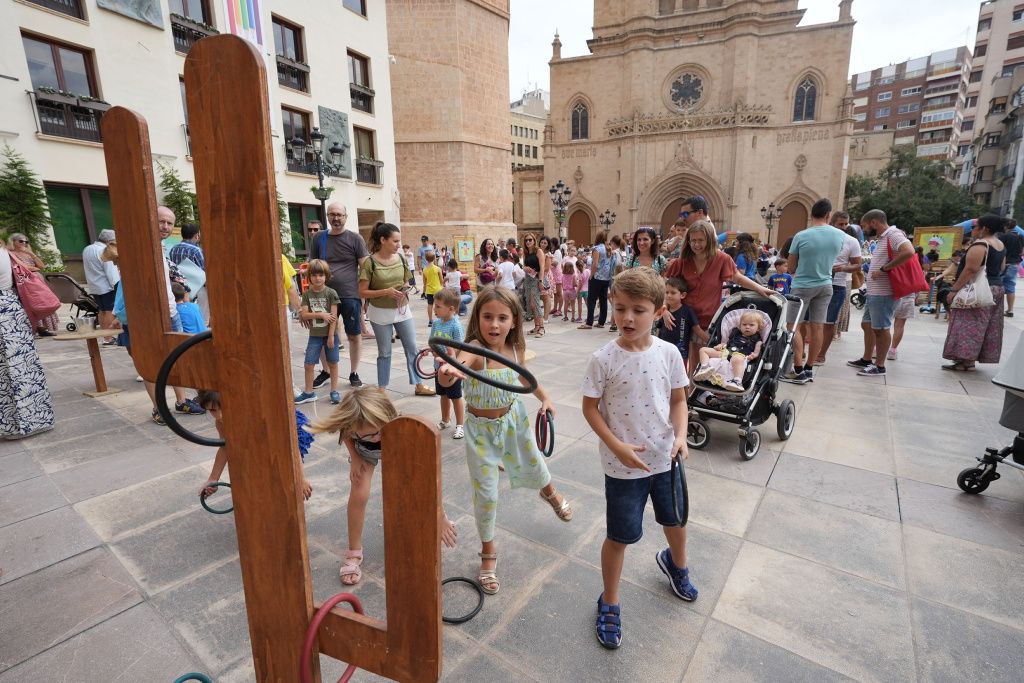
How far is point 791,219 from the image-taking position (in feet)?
113

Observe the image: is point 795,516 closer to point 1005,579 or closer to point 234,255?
point 1005,579

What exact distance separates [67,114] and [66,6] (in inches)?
103

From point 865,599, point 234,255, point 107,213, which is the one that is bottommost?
point 865,599

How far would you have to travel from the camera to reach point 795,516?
3006mm

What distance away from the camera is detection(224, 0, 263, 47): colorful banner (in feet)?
14.0

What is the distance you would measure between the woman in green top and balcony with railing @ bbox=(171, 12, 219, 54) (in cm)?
1380

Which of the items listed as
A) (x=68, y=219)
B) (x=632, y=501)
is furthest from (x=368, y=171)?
(x=632, y=501)

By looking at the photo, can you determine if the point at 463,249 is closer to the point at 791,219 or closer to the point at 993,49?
the point at 791,219

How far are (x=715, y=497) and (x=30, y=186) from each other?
1563 centimetres

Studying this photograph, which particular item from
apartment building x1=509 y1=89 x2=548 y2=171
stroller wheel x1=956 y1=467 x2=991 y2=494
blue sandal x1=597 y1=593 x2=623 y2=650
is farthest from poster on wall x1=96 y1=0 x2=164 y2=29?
apartment building x1=509 y1=89 x2=548 y2=171

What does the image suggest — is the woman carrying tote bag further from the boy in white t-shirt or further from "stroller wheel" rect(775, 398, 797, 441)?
the boy in white t-shirt

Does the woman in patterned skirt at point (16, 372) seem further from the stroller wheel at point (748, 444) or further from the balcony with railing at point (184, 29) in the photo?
the balcony with railing at point (184, 29)

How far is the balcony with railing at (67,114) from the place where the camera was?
11.5 m

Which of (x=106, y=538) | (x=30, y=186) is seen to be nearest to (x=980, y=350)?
(x=106, y=538)
